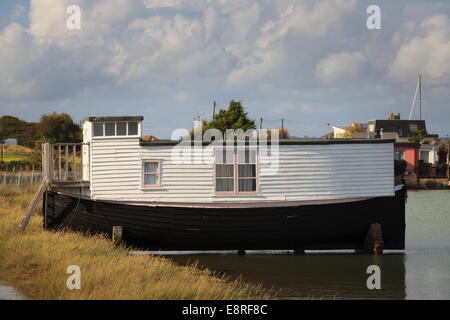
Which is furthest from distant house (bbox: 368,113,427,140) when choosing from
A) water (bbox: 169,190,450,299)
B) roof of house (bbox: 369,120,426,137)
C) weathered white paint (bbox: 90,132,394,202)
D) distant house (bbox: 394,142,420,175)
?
weathered white paint (bbox: 90,132,394,202)

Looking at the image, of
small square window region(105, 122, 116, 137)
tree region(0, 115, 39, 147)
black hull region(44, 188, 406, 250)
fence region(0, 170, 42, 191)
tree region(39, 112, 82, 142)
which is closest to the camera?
black hull region(44, 188, 406, 250)

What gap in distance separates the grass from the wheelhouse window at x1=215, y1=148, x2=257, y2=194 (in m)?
3.14

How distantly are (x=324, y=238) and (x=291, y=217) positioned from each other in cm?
147

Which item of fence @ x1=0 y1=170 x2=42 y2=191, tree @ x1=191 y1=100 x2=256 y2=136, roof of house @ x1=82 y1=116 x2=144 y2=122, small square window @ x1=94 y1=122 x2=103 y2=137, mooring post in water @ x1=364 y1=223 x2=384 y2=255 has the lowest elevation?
mooring post in water @ x1=364 y1=223 x2=384 y2=255

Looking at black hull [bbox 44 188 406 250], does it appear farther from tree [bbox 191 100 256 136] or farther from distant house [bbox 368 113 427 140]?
distant house [bbox 368 113 427 140]

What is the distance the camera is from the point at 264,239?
1817 cm

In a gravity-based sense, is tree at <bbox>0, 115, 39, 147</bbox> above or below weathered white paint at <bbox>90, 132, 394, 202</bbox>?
above

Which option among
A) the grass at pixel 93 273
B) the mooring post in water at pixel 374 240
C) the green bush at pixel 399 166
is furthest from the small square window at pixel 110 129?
the green bush at pixel 399 166

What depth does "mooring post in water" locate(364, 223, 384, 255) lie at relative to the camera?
60.8 feet

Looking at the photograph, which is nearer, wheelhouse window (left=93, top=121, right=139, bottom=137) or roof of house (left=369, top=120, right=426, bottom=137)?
wheelhouse window (left=93, top=121, right=139, bottom=137)

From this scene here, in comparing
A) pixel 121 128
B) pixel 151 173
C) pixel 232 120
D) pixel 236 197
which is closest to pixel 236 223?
pixel 236 197

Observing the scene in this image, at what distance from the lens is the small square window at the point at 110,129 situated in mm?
18294

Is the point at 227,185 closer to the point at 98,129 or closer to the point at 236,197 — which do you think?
the point at 236,197
